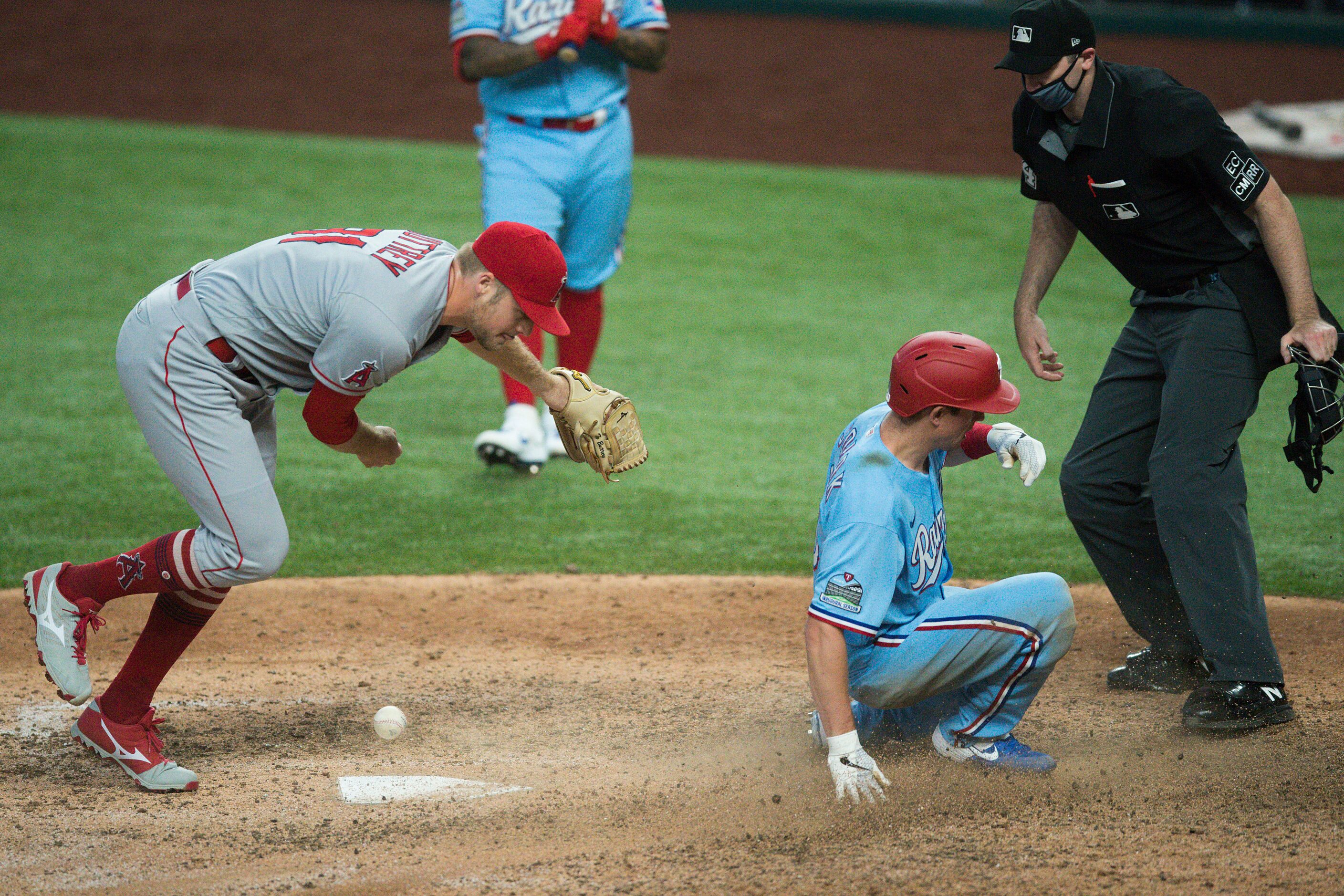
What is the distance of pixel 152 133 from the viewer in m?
14.8

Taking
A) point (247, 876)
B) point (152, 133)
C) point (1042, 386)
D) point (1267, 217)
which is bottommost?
point (152, 133)

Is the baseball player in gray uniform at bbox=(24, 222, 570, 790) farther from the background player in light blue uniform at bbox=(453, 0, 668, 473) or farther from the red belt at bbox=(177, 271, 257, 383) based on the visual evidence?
the background player in light blue uniform at bbox=(453, 0, 668, 473)

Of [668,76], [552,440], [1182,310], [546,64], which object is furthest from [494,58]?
[668,76]

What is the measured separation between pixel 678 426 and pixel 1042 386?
2279mm

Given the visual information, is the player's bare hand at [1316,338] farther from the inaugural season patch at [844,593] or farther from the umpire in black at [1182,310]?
the inaugural season patch at [844,593]

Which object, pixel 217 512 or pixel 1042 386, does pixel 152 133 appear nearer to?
pixel 1042 386

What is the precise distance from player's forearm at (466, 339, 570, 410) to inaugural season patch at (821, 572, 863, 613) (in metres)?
0.99

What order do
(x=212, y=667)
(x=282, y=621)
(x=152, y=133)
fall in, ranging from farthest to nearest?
(x=152, y=133) < (x=282, y=621) < (x=212, y=667)

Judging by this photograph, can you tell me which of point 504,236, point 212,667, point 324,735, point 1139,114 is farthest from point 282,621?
point 1139,114

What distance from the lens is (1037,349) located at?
4.18 metres

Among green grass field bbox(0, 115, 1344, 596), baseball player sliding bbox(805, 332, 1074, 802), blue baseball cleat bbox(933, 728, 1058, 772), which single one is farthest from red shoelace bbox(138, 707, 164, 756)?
blue baseball cleat bbox(933, 728, 1058, 772)

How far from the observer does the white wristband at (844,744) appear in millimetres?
3180

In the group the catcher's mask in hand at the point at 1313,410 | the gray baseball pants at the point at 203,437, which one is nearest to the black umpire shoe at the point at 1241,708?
the catcher's mask in hand at the point at 1313,410

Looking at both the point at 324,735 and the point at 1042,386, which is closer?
the point at 324,735
